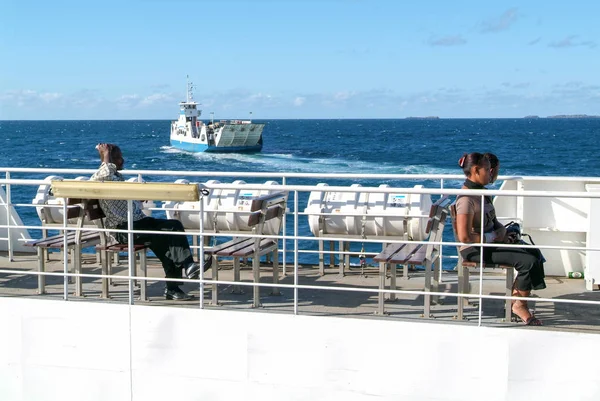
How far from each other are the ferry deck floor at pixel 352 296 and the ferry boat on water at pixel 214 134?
3041 inches

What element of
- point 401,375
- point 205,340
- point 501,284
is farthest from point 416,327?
point 501,284

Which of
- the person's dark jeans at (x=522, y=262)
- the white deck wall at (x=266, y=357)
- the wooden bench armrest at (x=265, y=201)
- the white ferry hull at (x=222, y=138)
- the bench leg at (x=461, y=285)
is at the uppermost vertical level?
the white ferry hull at (x=222, y=138)

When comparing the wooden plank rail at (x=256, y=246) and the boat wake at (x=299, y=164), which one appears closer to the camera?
the wooden plank rail at (x=256, y=246)

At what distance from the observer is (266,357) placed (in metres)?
5.74

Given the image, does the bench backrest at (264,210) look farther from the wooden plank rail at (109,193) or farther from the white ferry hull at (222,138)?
the white ferry hull at (222,138)

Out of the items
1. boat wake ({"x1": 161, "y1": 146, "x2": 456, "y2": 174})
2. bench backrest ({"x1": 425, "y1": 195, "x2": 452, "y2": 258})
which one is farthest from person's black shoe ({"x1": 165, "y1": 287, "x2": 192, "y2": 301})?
boat wake ({"x1": 161, "y1": 146, "x2": 456, "y2": 174})

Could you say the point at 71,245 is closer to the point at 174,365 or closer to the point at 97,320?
the point at 97,320

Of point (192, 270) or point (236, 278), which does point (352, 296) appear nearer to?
point (236, 278)

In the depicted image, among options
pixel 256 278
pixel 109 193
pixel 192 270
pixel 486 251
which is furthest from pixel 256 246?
pixel 486 251

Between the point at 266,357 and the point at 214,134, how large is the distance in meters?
80.3

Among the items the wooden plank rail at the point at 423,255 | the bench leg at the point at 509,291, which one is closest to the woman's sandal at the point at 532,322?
the bench leg at the point at 509,291

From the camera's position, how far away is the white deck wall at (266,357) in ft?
17.6

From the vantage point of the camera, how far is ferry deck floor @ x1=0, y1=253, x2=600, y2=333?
243 inches

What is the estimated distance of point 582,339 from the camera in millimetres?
5305
